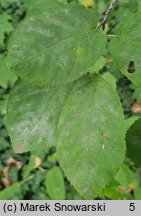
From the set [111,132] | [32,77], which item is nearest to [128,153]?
[111,132]

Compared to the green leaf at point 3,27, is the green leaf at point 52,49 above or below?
above

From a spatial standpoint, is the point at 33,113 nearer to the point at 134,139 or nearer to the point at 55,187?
the point at 134,139

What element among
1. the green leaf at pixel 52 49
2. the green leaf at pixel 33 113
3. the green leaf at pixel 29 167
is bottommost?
the green leaf at pixel 29 167

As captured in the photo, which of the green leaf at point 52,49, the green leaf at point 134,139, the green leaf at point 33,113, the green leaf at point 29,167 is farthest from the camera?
the green leaf at point 29,167

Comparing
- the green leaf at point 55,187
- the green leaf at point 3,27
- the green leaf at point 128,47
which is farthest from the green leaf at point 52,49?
the green leaf at point 3,27

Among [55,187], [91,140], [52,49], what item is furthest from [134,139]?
[55,187]

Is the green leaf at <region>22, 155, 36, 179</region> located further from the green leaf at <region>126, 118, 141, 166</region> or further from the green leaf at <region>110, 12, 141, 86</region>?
the green leaf at <region>110, 12, 141, 86</region>

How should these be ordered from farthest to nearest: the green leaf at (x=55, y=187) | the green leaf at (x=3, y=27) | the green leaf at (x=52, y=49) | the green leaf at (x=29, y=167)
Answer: the green leaf at (x=29, y=167)
the green leaf at (x=3, y=27)
the green leaf at (x=55, y=187)
the green leaf at (x=52, y=49)

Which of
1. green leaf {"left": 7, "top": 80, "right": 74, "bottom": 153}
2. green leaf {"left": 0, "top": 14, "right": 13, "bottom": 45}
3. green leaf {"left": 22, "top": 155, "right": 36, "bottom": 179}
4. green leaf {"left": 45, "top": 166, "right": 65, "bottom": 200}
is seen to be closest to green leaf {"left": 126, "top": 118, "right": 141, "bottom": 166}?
green leaf {"left": 7, "top": 80, "right": 74, "bottom": 153}

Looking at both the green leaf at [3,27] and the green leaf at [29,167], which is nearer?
the green leaf at [3,27]

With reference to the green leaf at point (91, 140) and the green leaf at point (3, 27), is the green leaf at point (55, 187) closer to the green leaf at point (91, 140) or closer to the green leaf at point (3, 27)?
the green leaf at point (3, 27)
